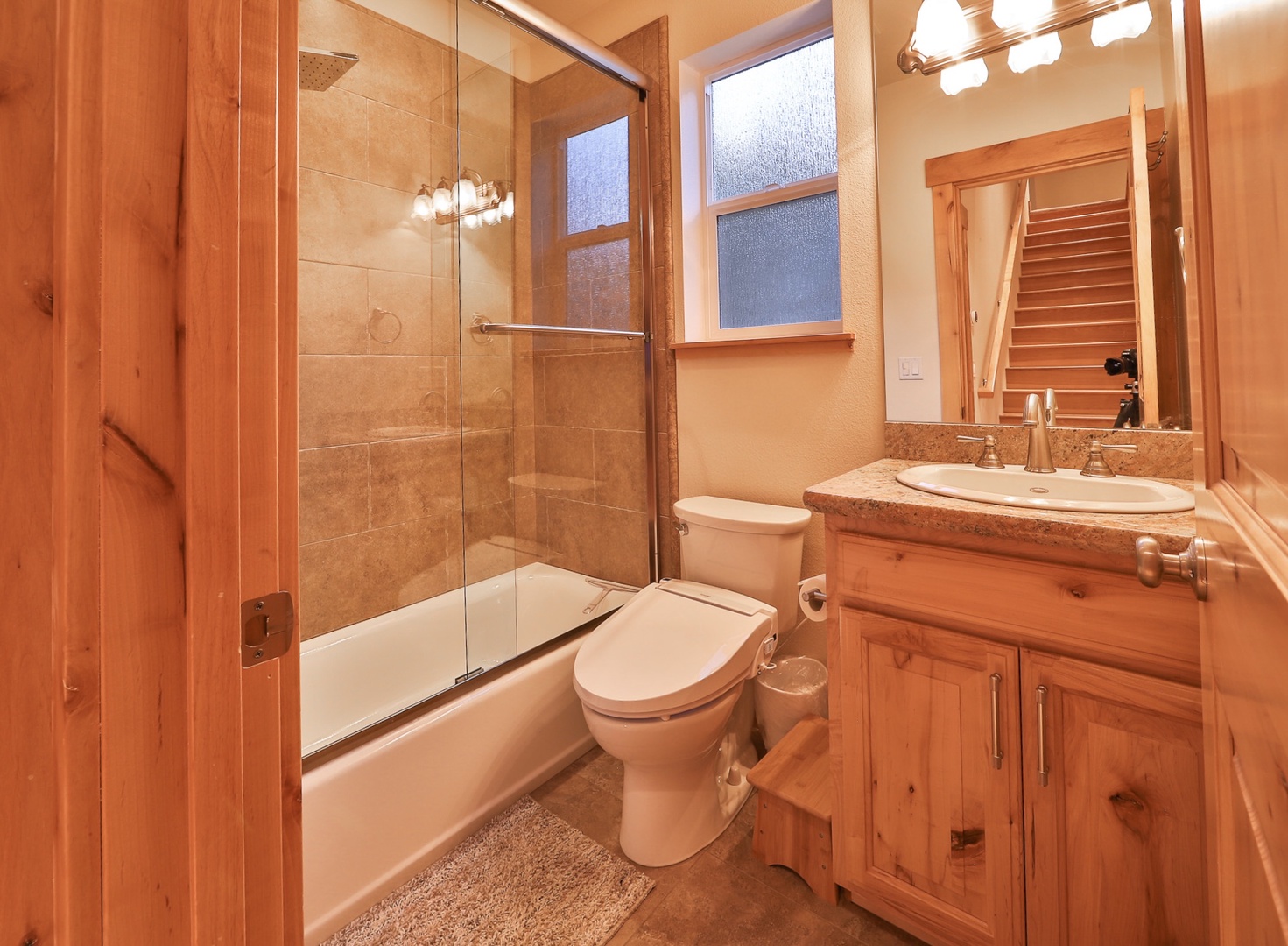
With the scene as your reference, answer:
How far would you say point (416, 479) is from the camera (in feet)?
6.84

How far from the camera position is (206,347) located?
0.48m

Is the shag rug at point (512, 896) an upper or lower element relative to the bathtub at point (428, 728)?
lower

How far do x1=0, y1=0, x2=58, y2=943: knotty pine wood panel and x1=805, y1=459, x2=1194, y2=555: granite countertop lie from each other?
1.09 metres

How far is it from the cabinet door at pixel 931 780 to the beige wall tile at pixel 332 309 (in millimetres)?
1669

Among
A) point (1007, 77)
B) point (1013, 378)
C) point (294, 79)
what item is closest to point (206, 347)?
point (294, 79)

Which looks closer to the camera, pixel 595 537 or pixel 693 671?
pixel 693 671

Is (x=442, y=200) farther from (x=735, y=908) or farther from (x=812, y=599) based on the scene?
(x=735, y=908)

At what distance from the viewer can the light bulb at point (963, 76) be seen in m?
1.51

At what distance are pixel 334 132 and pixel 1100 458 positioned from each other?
2.25 m

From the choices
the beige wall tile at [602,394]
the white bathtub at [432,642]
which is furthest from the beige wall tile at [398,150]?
the white bathtub at [432,642]

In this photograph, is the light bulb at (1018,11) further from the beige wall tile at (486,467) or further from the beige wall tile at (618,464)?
the beige wall tile at (486,467)

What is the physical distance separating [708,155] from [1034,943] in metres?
2.28

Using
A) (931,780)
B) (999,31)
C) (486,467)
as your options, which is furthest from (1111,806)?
(486,467)

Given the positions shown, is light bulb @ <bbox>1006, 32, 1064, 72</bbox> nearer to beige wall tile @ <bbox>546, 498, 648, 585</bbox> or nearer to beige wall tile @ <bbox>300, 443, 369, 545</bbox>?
beige wall tile @ <bbox>546, 498, 648, 585</bbox>
